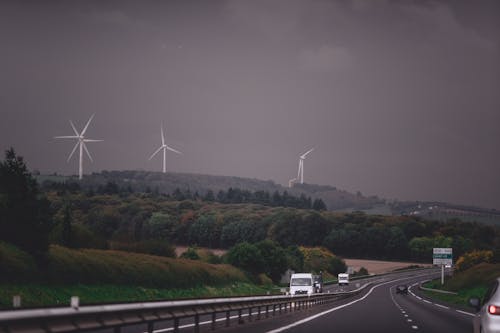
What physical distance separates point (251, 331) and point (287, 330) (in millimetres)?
1248

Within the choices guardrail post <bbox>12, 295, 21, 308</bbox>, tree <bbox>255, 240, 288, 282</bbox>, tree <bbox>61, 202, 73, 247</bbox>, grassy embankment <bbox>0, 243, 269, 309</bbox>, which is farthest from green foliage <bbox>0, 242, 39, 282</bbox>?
tree <bbox>255, 240, 288, 282</bbox>

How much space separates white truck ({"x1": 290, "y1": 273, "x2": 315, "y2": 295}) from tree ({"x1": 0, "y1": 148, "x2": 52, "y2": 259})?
23268 mm

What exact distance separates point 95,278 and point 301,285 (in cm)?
2206

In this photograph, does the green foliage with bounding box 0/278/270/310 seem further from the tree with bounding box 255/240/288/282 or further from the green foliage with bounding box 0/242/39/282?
the tree with bounding box 255/240/288/282

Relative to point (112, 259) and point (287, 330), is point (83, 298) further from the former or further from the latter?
point (287, 330)

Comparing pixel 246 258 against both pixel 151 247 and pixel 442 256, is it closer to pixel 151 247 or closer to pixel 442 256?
pixel 151 247

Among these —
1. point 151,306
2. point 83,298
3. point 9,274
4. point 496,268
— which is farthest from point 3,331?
point 496,268

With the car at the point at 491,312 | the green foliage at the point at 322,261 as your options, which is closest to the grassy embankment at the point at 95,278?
the car at the point at 491,312

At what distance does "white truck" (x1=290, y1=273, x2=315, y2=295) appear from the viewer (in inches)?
2817

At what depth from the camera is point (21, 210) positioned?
58.2 metres

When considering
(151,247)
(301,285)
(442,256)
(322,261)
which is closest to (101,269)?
(301,285)

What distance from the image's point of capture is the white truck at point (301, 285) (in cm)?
7156

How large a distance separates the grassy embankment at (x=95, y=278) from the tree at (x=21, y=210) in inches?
46.3

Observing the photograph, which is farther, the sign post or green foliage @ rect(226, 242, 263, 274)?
the sign post
